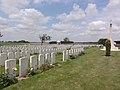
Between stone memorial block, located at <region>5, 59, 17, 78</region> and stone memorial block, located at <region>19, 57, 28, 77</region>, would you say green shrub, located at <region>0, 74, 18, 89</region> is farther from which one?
stone memorial block, located at <region>19, 57, 28, 77</region>

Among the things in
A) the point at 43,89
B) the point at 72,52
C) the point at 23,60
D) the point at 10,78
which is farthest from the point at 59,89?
the point at 72,52

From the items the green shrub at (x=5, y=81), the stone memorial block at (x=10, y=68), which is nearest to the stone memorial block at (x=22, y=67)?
the stone memorial block at (x=10, y=68)

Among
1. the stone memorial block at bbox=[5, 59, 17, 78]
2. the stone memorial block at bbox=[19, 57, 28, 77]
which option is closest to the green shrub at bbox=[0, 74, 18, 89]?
the stone memorial block at bbox=[5, 59, 17, 78]

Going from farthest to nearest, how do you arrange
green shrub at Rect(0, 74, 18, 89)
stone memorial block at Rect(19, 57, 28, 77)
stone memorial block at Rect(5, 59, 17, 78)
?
stone memorial block at Rect(19, 57, 28, 77) < stone memorial block at Rect(5, 59, 17, 78) < green shrub at Rect(0, 74, 18, 89)

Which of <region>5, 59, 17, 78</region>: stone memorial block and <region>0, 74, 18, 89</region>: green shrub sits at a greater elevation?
<region>5, 59, 17, 78</region>: stone memorial block

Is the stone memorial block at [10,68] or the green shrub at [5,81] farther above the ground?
the stone memorial block at [10,68]

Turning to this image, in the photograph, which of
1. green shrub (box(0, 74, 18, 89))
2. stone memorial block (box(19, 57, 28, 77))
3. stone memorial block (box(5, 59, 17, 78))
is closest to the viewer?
green shrub (box(0, 74, 18, 89))

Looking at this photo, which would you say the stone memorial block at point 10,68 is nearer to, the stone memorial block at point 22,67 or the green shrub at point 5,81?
the green shrub at point 5,81

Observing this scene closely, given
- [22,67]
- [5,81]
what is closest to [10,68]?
[5,81]

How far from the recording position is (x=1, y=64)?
15.4 meters

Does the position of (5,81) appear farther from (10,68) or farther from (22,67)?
(22,67)

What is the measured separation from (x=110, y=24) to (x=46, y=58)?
21.5 metres

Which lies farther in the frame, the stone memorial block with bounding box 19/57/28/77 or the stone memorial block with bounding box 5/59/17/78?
the stone memorial block with bounding box 19/57/28/77

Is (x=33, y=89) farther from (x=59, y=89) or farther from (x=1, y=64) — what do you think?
(x=1, y=64)
